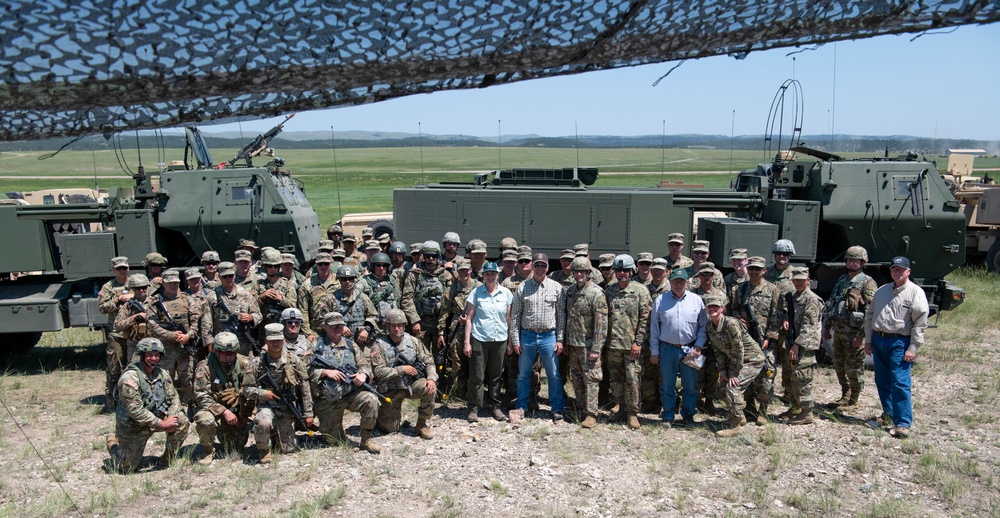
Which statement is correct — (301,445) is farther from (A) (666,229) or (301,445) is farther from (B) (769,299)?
(A) (666,229)

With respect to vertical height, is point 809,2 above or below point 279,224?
above

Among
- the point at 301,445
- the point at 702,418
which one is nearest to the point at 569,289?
the point at 702,418

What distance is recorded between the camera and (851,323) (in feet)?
22.7

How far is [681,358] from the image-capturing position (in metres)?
6.47

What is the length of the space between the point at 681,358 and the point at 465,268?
6.79 ft

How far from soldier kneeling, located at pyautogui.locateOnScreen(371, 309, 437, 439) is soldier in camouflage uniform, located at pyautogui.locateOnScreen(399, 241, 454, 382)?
846 mm

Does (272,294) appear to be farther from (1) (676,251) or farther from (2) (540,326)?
(1) (676,251)

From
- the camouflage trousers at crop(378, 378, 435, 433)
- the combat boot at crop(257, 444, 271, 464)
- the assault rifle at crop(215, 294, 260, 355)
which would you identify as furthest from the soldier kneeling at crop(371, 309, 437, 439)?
the assault rifle at crop(215, 294, 260, 355)

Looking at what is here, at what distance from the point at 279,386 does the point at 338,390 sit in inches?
17.6

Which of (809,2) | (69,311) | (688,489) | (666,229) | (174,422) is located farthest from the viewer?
(666,229)

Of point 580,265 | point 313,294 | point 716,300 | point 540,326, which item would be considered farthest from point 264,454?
point 716,300

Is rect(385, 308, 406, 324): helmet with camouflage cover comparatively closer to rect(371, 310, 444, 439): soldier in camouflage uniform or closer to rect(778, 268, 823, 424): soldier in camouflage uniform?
rect(371, 310, 444, 439): soldier in camouflage uniform

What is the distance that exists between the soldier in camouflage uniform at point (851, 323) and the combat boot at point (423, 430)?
3763 millimetres

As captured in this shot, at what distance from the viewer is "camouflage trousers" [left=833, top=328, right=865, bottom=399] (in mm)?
6941
